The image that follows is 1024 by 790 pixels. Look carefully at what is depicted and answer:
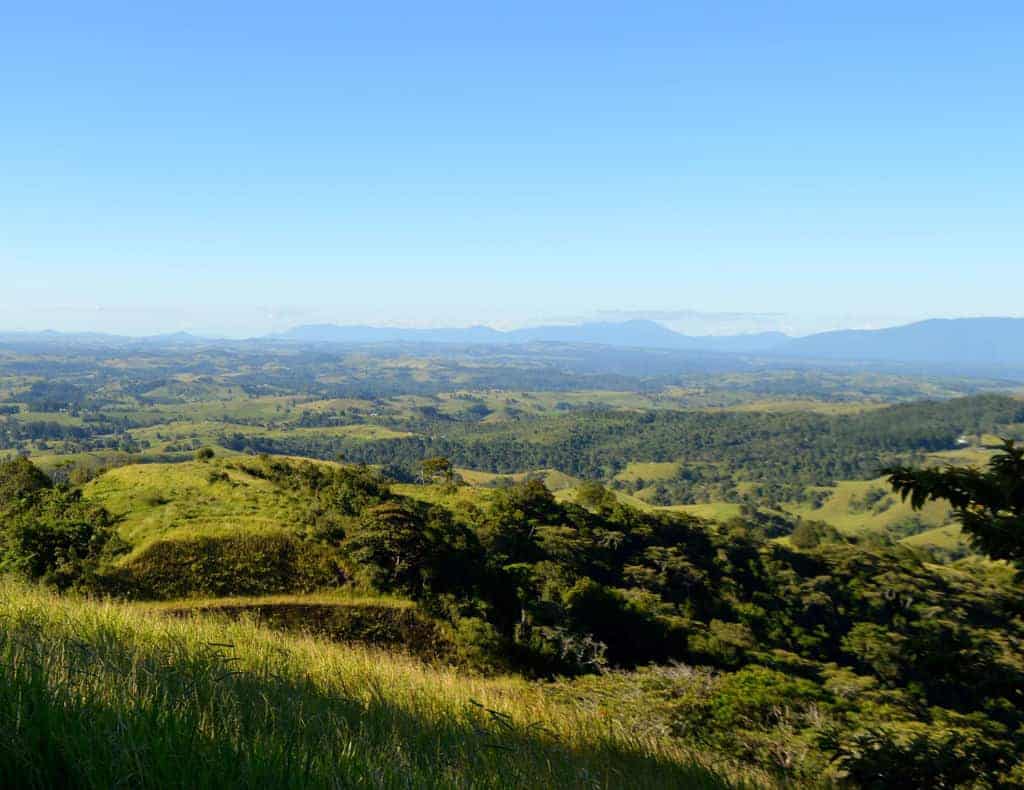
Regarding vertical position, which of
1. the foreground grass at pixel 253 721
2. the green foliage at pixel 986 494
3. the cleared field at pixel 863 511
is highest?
the green foliage at pixel 986 494

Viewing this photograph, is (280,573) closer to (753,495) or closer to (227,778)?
(227,778)

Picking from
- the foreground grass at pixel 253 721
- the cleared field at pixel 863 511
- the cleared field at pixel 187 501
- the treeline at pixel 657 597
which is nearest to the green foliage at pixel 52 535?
the treeline at pixel 657 597

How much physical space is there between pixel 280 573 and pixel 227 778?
34.0 metres

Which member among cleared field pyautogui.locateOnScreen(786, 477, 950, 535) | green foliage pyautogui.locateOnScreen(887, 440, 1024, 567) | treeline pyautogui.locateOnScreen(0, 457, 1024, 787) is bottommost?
cleared field pyautogui.locateOnScreen(786, 477, 950, 535)

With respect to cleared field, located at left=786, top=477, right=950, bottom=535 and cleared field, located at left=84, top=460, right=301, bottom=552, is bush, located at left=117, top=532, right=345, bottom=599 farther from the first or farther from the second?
cleared field, located at left=786, top=477, right=950, bottom=535

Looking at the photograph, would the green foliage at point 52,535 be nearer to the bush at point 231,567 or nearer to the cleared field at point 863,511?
the bush at point 231,567

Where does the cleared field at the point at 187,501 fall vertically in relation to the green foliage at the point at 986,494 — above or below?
below

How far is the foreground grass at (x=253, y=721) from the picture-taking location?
2.62m

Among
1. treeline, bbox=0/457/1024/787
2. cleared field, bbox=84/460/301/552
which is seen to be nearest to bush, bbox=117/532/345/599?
treeline, bbox=0/457/1024/787

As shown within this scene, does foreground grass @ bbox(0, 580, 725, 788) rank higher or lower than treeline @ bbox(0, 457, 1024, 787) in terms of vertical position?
higher

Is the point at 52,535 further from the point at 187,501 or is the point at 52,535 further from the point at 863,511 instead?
the point at 863,511

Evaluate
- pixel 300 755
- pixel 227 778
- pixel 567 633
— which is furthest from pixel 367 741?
pixel 567 633

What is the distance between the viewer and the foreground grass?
262 cm

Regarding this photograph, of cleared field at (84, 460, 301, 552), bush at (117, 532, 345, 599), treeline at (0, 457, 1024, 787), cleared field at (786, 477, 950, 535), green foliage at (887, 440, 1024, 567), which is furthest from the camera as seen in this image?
cleared field at (786, 477, 950, 535)
